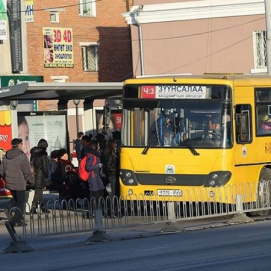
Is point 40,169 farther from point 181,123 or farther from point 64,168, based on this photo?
point 181,123

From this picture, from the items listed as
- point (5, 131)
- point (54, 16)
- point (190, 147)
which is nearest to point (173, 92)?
point (190, 147)

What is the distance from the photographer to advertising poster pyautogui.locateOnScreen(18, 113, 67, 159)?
3020 centimetres

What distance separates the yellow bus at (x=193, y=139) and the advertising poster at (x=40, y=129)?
6.54 metres

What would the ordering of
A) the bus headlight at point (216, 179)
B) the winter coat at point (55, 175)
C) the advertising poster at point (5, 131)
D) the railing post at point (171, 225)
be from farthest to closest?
the advertising poster at point (5, 131) → the winter coat at point (55, 175) → the bus headlight at point (216, 179) → the railing post at point (171, 225)

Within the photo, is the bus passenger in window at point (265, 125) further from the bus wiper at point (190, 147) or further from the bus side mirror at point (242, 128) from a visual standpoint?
the bus wiper at point (190, 147)

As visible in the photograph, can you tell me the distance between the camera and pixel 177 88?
2372cm

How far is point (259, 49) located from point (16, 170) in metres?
25.2

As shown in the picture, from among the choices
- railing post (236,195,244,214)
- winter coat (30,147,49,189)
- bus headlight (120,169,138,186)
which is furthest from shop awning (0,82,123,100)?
railing post (236,195,244,214)

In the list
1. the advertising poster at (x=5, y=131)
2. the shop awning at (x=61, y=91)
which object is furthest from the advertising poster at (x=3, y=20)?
the advertising poster at (x=5, y=131)

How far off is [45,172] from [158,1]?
23767mm

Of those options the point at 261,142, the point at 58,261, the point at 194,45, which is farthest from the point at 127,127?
the point at 194,45

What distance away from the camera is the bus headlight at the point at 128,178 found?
2386 cm

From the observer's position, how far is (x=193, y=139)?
23359 mm

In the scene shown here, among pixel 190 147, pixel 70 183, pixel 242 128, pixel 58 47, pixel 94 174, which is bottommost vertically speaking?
pixel 70 183
